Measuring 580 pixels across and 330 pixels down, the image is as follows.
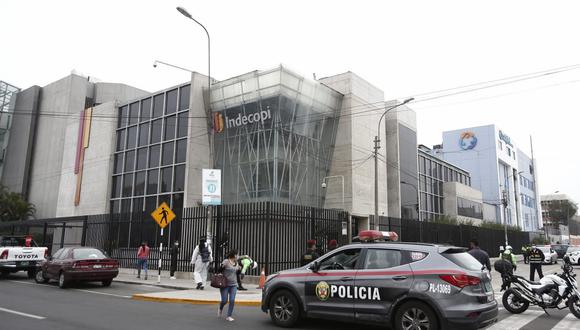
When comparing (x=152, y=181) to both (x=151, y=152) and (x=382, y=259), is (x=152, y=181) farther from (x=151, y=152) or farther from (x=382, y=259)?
(x=382, y=259)

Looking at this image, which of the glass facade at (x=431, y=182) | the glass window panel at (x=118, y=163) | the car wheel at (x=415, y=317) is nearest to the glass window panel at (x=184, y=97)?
the glass window panel at (x=118, y=163)

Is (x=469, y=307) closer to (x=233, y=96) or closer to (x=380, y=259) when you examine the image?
(x=380, y=259)

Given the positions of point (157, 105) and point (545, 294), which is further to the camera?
point (157, 105)

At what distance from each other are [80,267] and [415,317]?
12140 millimetres

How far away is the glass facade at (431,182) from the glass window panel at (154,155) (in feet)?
84.7

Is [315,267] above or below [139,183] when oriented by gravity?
below

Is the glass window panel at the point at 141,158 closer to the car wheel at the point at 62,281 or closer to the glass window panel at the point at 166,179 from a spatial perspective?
the glass window panel at the point at 166,179

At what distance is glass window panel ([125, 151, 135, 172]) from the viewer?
1437 inches

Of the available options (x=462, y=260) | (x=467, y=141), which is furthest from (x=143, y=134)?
(x=467, y=141)

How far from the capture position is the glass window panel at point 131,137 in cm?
3700

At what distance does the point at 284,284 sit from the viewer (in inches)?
330

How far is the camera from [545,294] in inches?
395

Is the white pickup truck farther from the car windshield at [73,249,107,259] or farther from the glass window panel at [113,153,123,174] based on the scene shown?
the glass window panel at [113,153,123,174]

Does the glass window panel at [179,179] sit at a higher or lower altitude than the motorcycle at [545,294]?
higher
